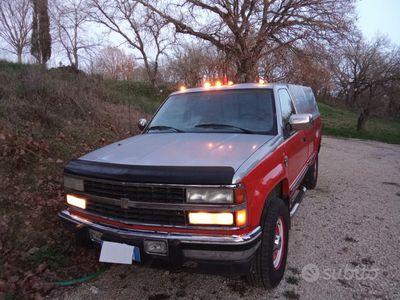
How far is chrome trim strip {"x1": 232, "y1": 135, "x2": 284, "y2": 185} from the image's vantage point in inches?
94.3

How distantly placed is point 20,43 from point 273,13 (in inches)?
1050

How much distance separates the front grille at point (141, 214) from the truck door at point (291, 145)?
4.81ft

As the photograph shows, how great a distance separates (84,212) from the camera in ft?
9.61

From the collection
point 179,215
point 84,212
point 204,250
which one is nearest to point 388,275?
point 204,250

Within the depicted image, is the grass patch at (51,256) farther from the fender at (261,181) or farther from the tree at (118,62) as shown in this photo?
→ the tree at (118,62)

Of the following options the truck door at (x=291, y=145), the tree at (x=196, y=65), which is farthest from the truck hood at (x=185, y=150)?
the tree at (x=196, y=65)

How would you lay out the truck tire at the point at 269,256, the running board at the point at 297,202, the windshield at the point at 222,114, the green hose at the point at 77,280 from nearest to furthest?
the truck tire at the point at 269,256 → the green hose at the point at 77,280 → the windshield at the point at 222,114 → the running board at the point at 297,202

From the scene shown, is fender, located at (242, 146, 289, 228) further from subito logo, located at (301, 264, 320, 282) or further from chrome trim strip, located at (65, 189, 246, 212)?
subito logo, located at (301, 264, 320, 282)

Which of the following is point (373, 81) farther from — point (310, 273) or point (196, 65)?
point (310, 273)

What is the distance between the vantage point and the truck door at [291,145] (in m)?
3.61

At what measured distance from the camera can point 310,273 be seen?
10.9ft

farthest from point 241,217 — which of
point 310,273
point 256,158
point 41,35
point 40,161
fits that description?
point 41,35

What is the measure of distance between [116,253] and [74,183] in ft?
2.51

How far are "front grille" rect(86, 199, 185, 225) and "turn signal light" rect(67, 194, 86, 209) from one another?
154 millimetres
